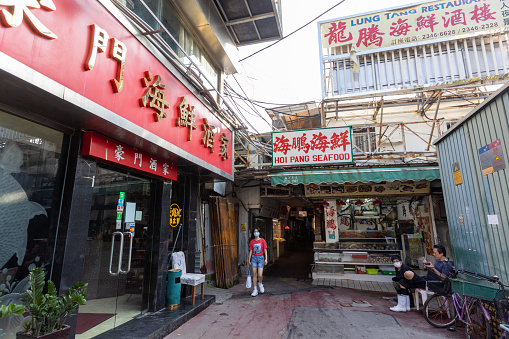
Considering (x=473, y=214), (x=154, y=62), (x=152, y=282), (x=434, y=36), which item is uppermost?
(x=434, y=36)

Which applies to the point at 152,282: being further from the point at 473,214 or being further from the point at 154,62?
the point at 473,214

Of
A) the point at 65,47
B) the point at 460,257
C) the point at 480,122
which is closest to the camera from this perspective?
the point at 65,47

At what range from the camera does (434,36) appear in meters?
8.05

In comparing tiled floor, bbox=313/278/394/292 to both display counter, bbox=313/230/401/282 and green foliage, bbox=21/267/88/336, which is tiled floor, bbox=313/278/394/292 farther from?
green foliage, bbox=21/267/88/336

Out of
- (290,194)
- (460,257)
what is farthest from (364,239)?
(460,257)

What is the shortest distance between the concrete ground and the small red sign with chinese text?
3187 mm

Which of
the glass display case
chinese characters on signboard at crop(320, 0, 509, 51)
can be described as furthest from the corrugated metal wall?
the glass display case

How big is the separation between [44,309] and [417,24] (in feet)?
35.8

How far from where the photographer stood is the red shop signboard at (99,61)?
2.69m

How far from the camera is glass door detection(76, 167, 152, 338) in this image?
4672 millimetres

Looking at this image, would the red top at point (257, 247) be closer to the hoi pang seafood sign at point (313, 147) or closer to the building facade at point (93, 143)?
the hoi pang seafood sign at point (313, 147)

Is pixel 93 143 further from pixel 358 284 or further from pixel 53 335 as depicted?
pixel 358 284

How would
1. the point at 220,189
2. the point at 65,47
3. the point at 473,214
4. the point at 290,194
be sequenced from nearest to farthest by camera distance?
1. the point at 65,47
2. the point at 473,214
3. the point at 220,189
4. the point at 290,194

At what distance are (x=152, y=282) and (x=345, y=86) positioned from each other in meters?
7.90
